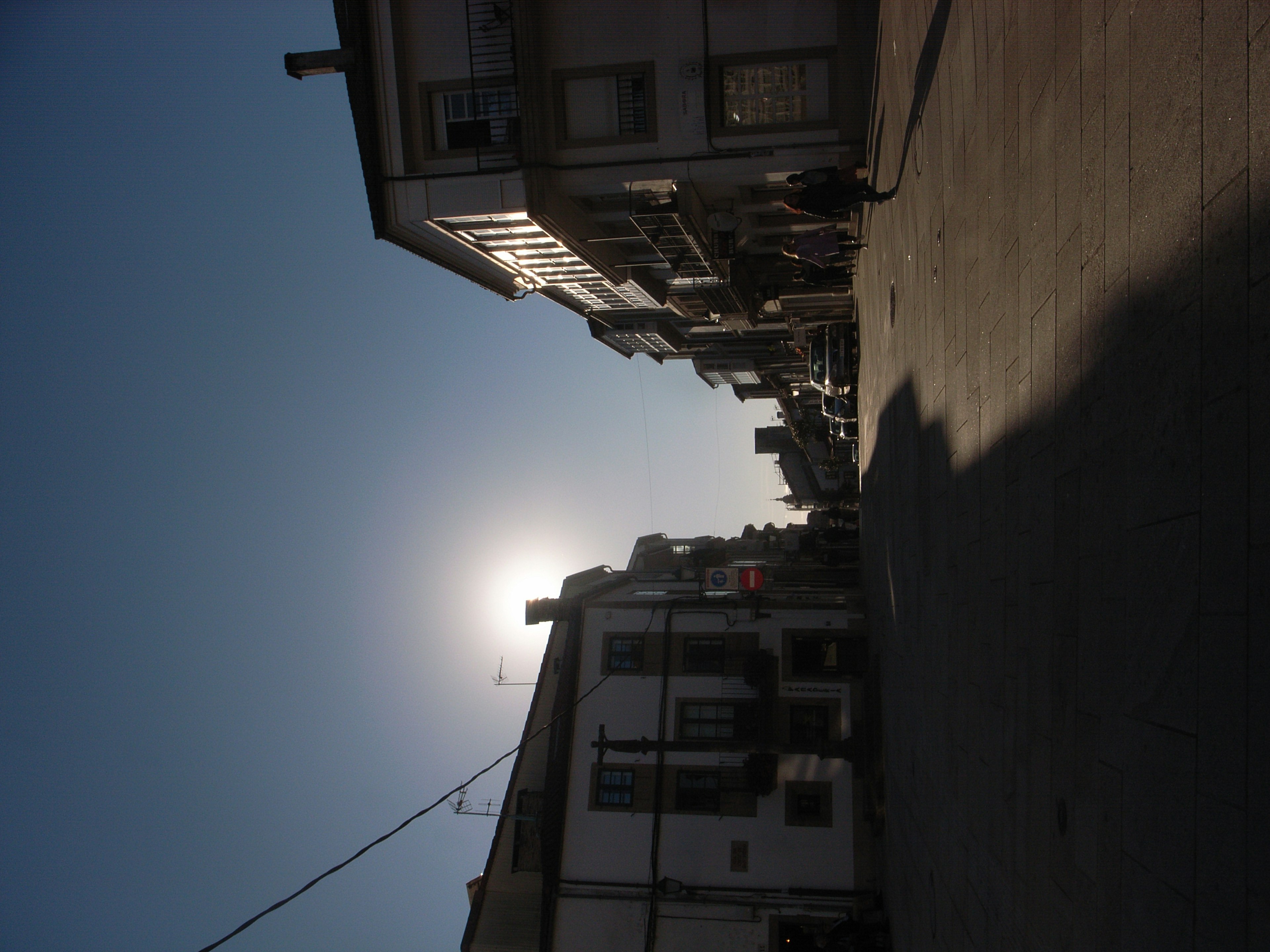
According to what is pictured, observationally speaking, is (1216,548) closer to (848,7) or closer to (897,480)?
(897,480)

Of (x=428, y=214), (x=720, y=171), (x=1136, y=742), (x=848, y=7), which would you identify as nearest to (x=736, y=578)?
(x=720, y=171)

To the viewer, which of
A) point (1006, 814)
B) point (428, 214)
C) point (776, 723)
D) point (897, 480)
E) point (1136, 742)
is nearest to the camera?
point (1136, 742)

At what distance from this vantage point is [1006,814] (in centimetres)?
A: 768

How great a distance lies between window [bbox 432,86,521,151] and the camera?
19.3 metres

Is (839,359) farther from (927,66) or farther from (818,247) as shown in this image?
(927,66)

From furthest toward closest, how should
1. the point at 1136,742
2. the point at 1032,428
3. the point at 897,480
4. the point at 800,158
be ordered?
the point at 800,158
the point at 897,480
the point at 1032,428
the point at 1136,742

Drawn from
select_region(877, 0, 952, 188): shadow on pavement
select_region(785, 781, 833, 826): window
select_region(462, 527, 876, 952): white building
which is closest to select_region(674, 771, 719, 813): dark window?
select_region(462, 527, 876, 952): white building

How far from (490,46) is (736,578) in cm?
1719

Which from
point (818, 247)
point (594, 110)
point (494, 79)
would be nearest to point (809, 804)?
point (818, 247)

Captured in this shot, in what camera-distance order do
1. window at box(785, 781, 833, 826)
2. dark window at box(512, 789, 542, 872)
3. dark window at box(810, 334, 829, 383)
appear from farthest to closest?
1. dark window at box(810, 334, 829, 383)
2. dark window at box(512, 789, 542, 872)
3. window at box(785, 781, 833, 826)

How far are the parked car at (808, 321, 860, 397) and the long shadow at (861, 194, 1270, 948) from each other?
54.7 feet

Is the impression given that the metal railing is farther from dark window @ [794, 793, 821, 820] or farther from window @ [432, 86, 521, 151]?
dark window @ [794, 793, 821, 820]

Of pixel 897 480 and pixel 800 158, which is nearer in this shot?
pixel 897 480

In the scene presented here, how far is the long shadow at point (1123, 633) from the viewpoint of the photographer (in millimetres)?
4020
